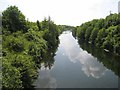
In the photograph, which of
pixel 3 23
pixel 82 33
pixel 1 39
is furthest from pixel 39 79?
pixel 82 33

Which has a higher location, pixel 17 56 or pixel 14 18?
pixel 14 18

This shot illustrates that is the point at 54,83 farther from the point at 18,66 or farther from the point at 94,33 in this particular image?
the point at 94,33

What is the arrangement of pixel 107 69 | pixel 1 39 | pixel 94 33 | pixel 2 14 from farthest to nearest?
pixel 94 33 < pixel 2 14 < pixel 107 69 < pixel 1 39

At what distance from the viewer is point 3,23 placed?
65.2m

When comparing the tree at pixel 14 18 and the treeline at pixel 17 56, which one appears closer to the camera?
the treeline at pixel 17 56

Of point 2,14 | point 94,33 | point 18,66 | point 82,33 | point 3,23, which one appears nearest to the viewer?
point 18,66

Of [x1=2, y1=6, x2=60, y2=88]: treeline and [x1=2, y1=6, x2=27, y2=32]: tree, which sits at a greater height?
[x1=2, y1=6, x2=27, y2=32]: tree

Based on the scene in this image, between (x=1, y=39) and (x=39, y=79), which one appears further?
(x=1, y=39)

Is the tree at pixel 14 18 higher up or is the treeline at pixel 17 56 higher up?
the tree at pixel 14 18

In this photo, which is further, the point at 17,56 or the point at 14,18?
the point at 14,18

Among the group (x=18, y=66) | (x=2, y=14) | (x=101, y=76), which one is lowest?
(x=101, y=76)

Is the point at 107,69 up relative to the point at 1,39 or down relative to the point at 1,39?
down

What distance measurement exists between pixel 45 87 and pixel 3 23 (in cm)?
3542

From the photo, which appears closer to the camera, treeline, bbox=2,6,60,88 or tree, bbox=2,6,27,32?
treeline, bbox=2,6,60,88
